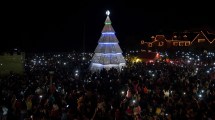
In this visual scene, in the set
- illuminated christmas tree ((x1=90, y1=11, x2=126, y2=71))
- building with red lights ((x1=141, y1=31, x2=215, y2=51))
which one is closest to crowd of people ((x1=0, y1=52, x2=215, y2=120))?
illuminated christmas tree ((x1=90, y1=11, x2=126, y2=71))

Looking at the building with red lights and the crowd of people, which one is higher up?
the building with red lights

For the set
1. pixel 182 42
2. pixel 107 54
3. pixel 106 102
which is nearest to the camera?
pixel 106 102

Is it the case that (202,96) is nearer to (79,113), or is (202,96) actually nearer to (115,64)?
(79,113)

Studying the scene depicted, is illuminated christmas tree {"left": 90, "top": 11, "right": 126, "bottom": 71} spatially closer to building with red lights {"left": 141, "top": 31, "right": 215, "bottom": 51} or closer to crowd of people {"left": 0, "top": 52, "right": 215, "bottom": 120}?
crowd of people {"left": 0, "top": 52, "right": 215, "bottom": 120}

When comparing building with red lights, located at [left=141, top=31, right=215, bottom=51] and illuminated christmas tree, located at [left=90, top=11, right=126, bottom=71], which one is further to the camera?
building with red lights, located at [left=141, top=31, right=215, bottom=51]

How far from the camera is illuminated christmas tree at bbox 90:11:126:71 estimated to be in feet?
97.0

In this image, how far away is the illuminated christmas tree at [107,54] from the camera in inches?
1164

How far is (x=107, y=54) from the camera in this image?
97.8ft

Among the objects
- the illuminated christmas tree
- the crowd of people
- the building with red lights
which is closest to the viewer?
the crowd of people

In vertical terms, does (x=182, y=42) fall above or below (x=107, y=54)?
above

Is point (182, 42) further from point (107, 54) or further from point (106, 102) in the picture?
point (106, 102)

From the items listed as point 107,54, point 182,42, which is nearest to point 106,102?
point 107,54

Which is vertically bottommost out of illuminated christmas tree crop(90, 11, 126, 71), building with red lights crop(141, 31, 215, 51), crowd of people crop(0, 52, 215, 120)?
crowd of people crop(0, 52, 215, 120)

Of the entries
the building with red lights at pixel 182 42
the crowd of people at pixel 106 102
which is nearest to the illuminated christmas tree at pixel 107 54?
the crowd of people at pixel 106 102
